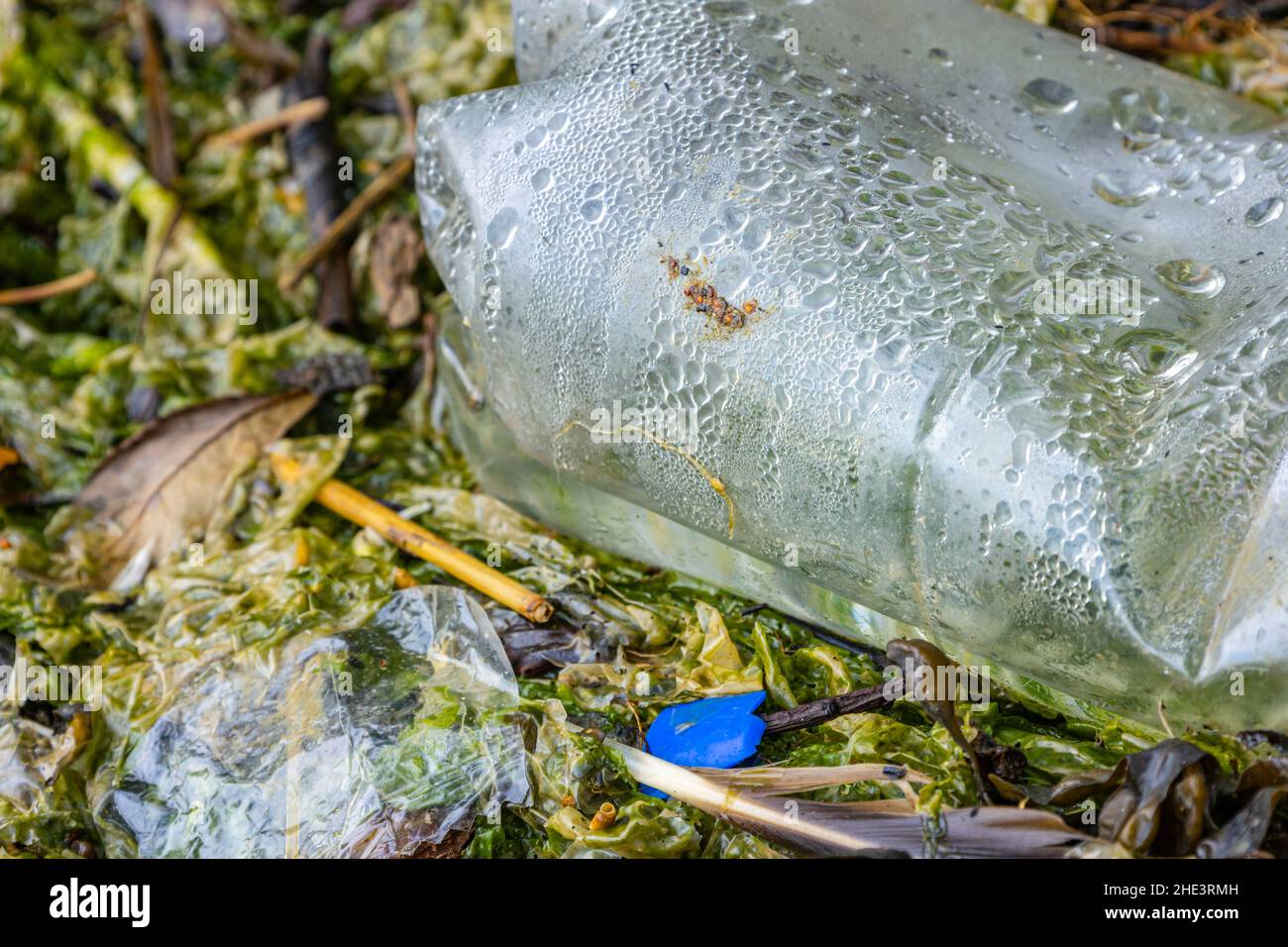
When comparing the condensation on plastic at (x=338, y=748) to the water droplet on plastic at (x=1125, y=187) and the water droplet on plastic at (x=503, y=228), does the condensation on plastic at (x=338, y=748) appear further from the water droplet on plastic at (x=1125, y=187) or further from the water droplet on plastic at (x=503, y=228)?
the water droplet on plastic at (x=1125, y=187)

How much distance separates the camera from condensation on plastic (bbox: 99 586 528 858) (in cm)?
164

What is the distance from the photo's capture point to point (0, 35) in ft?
10.3

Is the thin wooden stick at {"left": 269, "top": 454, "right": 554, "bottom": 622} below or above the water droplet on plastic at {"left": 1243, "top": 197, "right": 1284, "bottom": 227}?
below

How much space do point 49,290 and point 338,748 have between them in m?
1.70

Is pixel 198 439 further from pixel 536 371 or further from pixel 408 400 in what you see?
pixel 536 371

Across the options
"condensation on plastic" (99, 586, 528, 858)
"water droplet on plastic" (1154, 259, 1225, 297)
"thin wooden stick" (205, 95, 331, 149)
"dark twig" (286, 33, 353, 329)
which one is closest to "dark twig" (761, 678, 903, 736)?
"condensation on plastic" (99, 586, 528, 858)

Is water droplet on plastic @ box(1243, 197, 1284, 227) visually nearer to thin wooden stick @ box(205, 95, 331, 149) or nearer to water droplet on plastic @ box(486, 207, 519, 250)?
water droplet on plastic @ box(486, 207, 519, 250)

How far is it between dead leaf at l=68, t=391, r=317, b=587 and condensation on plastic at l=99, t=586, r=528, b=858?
473 mm

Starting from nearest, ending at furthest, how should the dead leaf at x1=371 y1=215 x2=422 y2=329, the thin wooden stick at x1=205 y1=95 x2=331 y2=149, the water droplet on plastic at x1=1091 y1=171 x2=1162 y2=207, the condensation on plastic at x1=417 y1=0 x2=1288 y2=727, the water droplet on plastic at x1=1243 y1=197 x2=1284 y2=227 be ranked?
1. the condensation on plastic at x1=417 y1=0 x2=1288 y2=727
2. the water droplet on plastic at x1=1243 y1=197 x2=1284 y2=227
3. the water droplet on plastic at x1=1091 y1=171 x2=1162 y2=207
4. the dead leaf at x1=371 y1=215 x2=422 y2=329
5. the thin wooden stick at x1=205 y1=95 x2=331 y2=149

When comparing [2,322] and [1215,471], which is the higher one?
[1215,471]

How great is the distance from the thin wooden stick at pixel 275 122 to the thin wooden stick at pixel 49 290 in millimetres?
454

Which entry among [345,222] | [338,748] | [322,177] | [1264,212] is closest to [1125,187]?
[1264,212]
